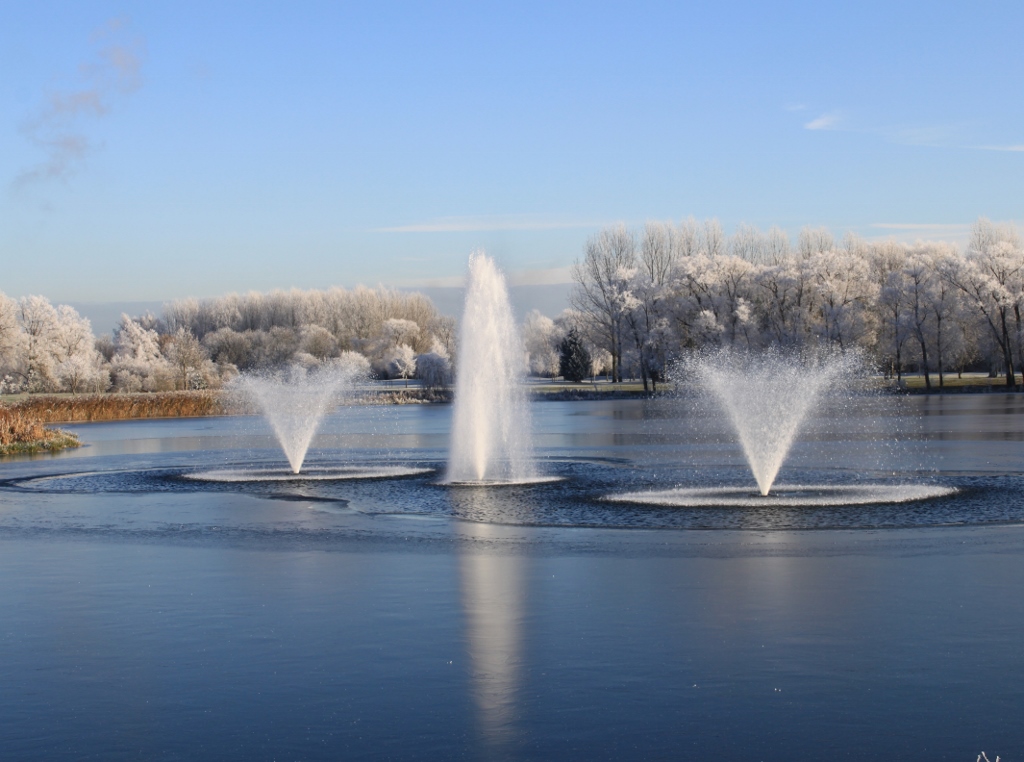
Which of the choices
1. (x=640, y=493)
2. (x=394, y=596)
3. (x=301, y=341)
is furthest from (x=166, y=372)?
(x=394, y=596)

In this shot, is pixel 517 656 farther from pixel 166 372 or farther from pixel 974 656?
pixel 166 372

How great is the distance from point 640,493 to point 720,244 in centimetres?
8330

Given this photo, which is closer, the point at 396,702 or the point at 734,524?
the point at 396,702

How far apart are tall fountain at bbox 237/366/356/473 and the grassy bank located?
672cm

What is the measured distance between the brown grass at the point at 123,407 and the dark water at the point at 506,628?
142ft

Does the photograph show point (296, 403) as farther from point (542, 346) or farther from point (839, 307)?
point (542, 346)

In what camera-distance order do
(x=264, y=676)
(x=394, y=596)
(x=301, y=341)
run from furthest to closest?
1. (x=301, y=341)
2. (x=394, y=596)
3. (x=264, y=676)

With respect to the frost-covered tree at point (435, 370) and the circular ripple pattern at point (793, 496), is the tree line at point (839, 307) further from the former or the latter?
the circular ripple pattern at point (793, 496)

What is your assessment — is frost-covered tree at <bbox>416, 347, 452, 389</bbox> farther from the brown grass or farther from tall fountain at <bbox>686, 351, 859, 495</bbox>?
the brown grass

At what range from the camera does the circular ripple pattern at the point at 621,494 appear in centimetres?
1867

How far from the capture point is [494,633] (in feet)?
36.5

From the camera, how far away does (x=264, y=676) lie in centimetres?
976

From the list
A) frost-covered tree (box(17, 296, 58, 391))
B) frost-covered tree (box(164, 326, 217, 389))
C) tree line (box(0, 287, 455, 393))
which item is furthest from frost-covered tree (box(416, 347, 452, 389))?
frost-covered tree (box(17, 296, 58, 391))

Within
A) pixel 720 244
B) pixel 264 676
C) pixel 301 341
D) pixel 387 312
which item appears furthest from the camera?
pixel 387 312
